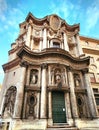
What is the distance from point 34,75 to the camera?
13.2 m

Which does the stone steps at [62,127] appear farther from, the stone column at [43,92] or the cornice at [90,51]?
the cornice at [90,51]

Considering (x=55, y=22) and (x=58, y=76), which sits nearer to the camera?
(x=58, y=76)

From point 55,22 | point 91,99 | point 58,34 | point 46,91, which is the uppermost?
point 55,22

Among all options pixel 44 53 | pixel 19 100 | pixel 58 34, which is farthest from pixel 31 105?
pixel 58 34

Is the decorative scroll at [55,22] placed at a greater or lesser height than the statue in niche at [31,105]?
greater

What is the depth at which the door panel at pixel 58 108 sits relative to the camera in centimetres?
1115

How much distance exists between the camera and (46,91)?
11891 mm

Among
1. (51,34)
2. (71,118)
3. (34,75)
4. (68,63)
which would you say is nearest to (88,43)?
(51,34)

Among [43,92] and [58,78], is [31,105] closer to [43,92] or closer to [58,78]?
[43,92]

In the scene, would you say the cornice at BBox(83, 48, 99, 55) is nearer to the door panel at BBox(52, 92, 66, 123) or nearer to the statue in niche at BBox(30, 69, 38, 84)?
the door panel at BBox(52, 92, 66, 123)

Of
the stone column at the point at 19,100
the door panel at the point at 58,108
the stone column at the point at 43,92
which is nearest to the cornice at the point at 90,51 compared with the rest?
the stone column at the point at 43,92

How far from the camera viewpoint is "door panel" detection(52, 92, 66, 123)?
1115cm

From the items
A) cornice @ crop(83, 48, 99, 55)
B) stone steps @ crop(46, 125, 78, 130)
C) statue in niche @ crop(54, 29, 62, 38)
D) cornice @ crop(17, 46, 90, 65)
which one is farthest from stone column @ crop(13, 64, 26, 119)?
cornice @ crop(83, 48, 99, 55)

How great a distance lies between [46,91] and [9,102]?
4710mm
